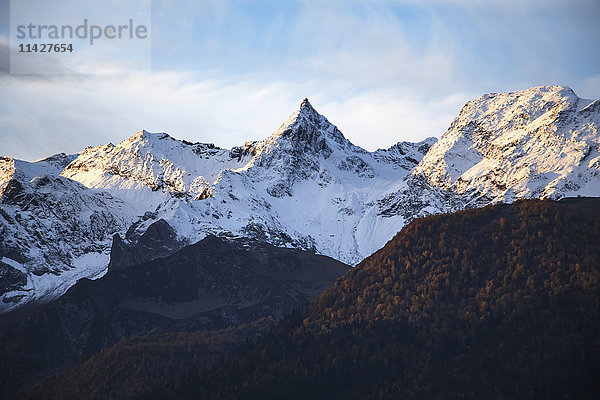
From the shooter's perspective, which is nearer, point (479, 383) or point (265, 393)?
point (479, 383)

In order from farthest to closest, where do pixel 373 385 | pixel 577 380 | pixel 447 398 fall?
pixel 373 385 → pixel 447 398 → pixel 577 380

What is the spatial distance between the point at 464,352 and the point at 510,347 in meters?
10.7

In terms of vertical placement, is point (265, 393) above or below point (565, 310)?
below

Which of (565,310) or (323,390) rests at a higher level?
(565,310)

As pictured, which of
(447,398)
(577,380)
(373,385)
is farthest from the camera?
(373,385)

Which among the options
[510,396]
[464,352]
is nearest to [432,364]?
[464,352]

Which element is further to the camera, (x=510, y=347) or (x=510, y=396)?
(x=510, y=347)

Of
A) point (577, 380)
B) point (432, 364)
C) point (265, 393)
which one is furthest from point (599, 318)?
point (265, 393)

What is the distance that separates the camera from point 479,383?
18675cm

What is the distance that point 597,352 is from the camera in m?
179

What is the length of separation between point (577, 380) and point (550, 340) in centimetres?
1830

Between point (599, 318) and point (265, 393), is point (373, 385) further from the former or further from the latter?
point (599, 318)

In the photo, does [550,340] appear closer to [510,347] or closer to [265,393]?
[510,347]

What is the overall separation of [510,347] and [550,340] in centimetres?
864
